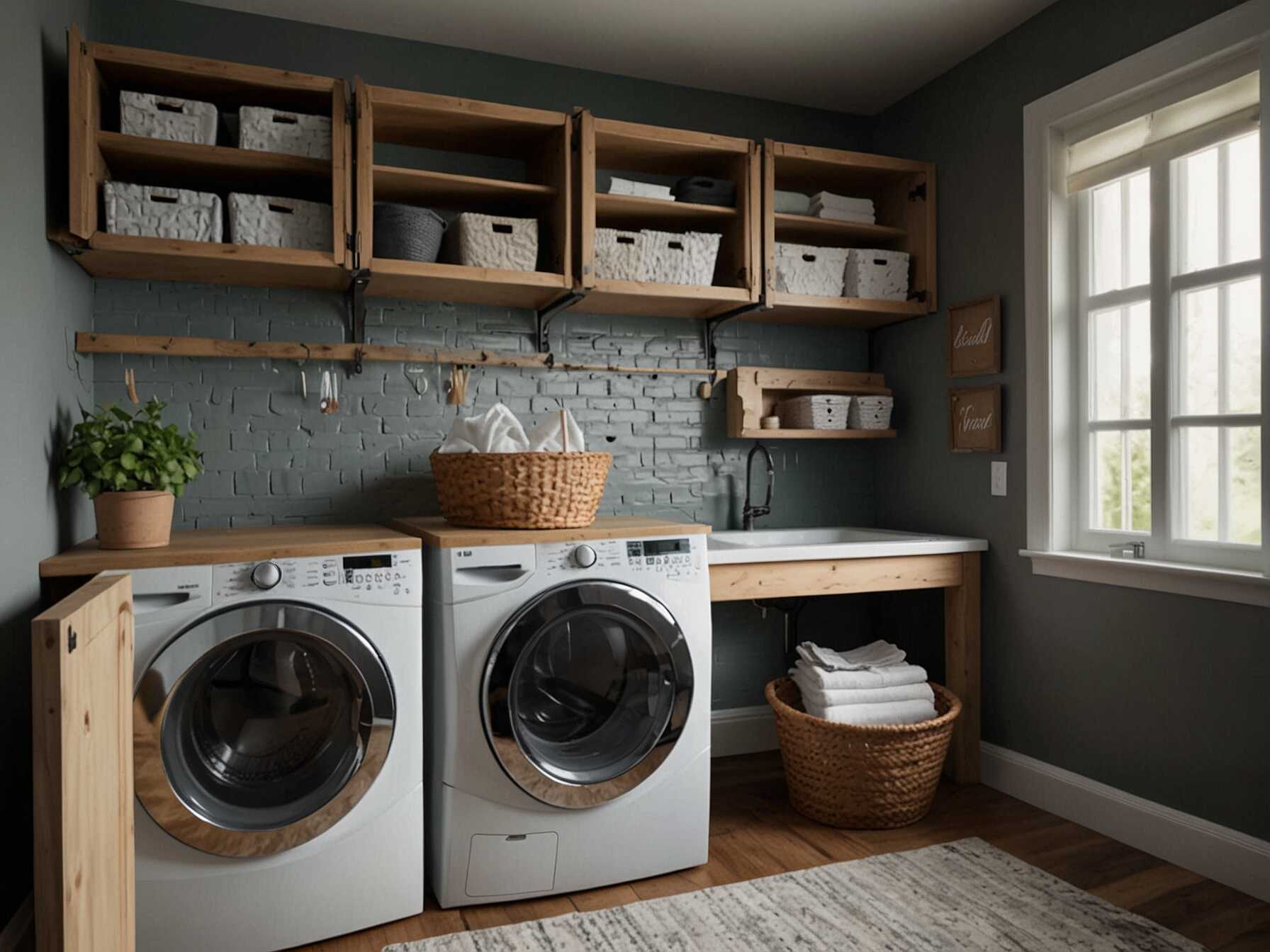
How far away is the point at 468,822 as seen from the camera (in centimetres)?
219

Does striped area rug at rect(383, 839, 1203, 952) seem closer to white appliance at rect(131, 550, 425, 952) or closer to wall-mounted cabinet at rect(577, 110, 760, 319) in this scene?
white appliance at rect(131, 550, 425, 952)

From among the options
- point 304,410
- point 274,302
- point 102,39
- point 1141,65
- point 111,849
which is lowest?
point 111,849

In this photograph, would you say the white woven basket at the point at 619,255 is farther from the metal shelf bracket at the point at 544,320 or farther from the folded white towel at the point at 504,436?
the folded white towel at the point at 504,436

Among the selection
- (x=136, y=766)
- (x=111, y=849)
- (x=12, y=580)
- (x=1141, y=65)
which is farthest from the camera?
(x=1141, y=65)

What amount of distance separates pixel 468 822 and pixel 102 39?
2500 millimetres

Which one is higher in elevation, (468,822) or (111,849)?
(111,849)

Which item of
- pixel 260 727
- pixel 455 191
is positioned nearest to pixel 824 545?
pixel 455 191

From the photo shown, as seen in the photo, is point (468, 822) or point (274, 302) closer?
point (468, 822)

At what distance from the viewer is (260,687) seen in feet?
6.66

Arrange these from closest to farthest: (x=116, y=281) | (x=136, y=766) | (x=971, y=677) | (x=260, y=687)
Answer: (x=136, y=766)
(x=260, y=687)
(x=116, y=281)
(x=971, y=677)

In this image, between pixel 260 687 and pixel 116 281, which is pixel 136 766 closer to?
pixel 260 687

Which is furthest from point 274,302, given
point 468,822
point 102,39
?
point 468,822

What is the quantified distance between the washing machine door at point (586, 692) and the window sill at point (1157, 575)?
49.8 inches

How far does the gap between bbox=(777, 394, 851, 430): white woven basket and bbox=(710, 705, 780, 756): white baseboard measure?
1114 mm
